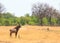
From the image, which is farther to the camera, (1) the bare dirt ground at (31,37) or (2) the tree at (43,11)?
(2) the tree at (43,11)

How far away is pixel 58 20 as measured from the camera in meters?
69.6

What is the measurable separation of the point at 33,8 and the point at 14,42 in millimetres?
50296

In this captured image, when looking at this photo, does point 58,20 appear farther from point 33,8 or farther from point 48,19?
point 33,8

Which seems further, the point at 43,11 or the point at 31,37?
the point at 43,11

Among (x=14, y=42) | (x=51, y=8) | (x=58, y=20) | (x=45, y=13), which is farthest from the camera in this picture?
(x=58, y=20)

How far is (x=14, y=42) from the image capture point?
1330cm

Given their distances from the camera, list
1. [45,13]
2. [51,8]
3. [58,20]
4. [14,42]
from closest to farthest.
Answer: [14,42]
[45,13]
[51,8]
[58,20]

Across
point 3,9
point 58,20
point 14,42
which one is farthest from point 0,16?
point 14,42

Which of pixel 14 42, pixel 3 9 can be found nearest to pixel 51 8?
pixel 3 9

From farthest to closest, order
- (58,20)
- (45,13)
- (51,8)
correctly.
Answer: (58,20), (51,8), (45,13)

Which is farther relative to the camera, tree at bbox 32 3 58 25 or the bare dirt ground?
tree at bbox 32 3 58 25

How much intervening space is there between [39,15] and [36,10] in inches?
80.1

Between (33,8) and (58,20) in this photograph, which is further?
(58,20)

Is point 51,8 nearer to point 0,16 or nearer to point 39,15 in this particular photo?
point 39,15
